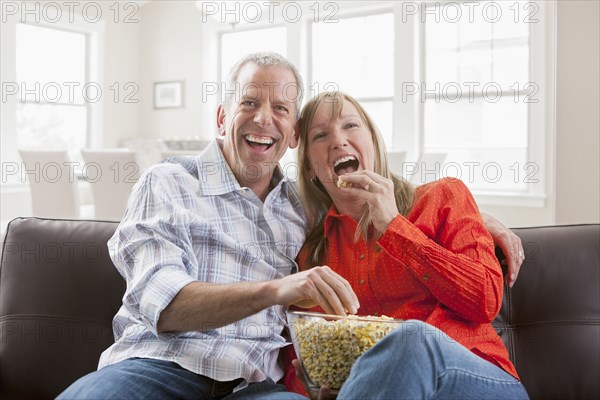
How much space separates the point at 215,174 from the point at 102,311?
1.70 feet

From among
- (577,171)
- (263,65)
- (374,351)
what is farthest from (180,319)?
(577,171)

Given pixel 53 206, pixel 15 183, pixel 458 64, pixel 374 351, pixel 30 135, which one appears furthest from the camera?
pixel 30 135

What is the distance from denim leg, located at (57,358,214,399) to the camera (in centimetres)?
135

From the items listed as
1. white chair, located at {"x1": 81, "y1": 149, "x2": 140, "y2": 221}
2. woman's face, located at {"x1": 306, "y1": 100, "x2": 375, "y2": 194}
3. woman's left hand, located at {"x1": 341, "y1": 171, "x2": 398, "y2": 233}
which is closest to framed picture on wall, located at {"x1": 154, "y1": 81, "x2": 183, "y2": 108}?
white chair, located at {"x1": 81, "y1": 149, "x2": 140, "y2": 221}

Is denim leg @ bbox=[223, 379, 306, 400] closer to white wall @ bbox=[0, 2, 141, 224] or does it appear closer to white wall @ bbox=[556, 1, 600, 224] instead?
white wall @ bbox=[556, 1, 600, 224]

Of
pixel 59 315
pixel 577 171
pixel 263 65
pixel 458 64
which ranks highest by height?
pixel 458 64

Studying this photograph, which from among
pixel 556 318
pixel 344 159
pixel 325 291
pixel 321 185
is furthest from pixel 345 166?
pixel 556 318

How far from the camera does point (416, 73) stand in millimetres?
6027

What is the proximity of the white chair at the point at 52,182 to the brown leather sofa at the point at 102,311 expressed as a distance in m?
2.46

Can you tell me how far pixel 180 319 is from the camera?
1.39 metres

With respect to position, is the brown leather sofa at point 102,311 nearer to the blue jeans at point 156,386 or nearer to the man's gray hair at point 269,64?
the blue jeans at point 156,386

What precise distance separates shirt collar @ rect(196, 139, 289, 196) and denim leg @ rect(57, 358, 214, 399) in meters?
0.46

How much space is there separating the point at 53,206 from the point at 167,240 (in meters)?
3.16

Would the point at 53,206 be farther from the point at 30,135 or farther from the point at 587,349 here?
the point at 587,349
